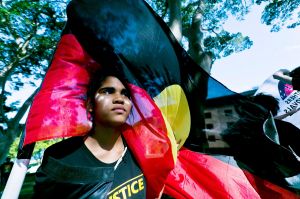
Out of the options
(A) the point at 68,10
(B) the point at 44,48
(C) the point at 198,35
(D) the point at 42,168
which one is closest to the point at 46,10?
(B) the point at 44,48

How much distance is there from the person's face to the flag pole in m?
0.41

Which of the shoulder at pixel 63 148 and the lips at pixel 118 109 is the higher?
the lips at pixel 118 109

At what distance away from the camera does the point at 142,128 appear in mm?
1906

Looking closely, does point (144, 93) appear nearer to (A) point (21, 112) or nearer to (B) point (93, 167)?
(B) point (93, 167)

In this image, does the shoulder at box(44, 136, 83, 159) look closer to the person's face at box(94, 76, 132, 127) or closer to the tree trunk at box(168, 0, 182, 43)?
the person's face at box(94, 76, 132, 127)

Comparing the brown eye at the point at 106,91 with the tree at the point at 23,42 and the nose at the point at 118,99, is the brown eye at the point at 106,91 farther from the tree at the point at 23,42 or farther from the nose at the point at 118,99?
the tree at the point at 23,42

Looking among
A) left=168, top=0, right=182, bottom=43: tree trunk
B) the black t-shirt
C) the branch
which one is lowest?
the branch

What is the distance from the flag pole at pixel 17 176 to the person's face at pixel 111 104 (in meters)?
0.41

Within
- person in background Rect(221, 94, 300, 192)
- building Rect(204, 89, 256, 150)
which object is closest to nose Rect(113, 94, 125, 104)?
building Rect(204, 89, 256, 150)

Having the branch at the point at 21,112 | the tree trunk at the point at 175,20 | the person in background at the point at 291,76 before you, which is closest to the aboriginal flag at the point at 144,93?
the person in background at the point at 291,76

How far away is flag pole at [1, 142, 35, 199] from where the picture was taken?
1.23 meters

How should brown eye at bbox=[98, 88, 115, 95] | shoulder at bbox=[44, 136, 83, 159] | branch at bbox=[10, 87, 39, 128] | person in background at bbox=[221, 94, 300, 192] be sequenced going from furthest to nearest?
branch at bbox=[10, 87, 39, 128]
person in background at bbox=[221, 94, 300, 192]
brown eye at bbox=[98, 88, 115, 95]
shoulder at bbox=[44, 136, 83, 159]

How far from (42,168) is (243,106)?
1408 millimetres

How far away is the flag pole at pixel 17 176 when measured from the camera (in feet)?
4.02
